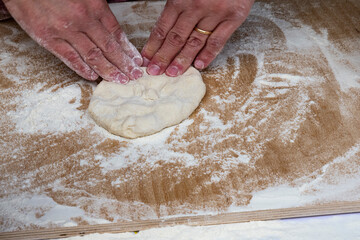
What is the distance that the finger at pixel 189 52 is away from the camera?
1646mm

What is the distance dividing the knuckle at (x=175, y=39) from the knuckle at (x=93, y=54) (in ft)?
1.13

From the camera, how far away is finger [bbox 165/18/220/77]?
165cm

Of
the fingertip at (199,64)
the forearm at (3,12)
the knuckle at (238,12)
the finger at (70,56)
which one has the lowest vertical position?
the forearm at (3,12)

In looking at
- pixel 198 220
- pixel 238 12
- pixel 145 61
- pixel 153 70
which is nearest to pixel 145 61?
pixel 145 61

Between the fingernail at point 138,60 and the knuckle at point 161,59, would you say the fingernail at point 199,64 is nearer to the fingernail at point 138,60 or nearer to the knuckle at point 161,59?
the knuckle at point 161,59

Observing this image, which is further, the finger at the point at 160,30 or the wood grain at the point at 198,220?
the finger at the point at 160,30

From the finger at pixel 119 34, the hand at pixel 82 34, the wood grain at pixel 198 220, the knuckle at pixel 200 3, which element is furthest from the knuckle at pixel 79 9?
the wood grain at pixel 198 220

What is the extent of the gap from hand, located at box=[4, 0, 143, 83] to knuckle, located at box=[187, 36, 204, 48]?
0.29 metres

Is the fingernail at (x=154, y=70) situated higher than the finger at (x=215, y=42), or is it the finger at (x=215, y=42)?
the finger at (x=215, y=42)

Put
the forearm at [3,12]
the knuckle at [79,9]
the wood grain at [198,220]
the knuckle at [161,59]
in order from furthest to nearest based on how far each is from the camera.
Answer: the forearm at [3,12] → the knuckle at [161,59] → the knuckle at [79,9] → the wood grain at [198,220]

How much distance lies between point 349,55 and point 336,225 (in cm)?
109

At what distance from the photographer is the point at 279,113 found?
1.63 m

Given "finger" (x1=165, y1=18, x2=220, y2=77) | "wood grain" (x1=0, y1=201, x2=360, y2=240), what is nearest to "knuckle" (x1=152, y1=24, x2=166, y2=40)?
"finger" (x1=165, y1=18, x2=220, y2=77)

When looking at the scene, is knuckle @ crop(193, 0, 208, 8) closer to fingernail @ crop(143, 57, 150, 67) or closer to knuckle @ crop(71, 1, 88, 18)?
fingernail @ crop(143, 57, 150, 67)
